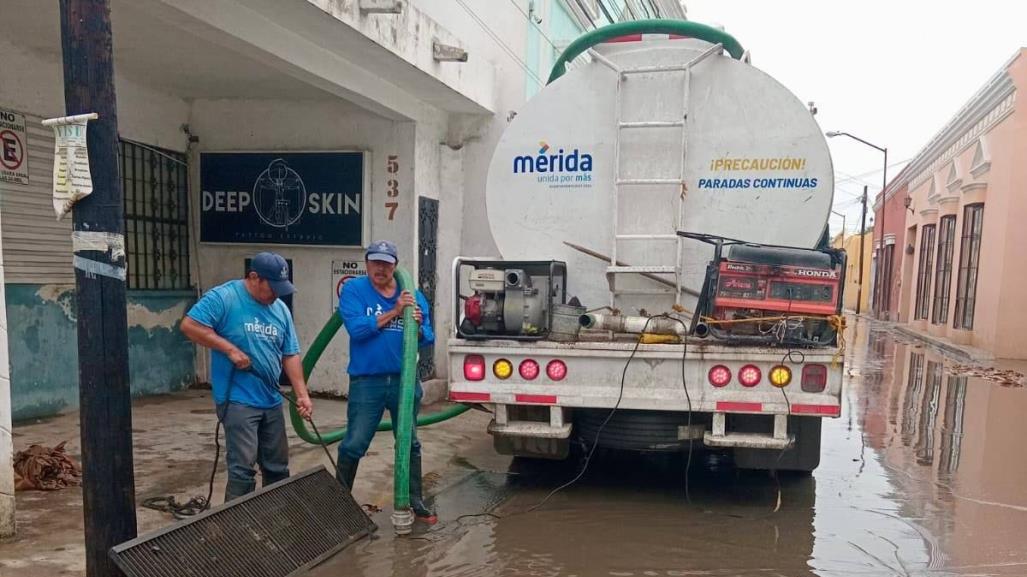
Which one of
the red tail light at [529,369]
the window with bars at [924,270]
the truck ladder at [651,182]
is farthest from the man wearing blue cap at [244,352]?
the window with bars at [924,270]

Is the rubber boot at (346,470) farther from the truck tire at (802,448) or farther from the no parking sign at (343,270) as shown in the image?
the no parking sign at (343,270)

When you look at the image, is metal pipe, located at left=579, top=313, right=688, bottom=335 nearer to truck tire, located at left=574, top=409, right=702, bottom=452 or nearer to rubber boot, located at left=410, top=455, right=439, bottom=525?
truck tire, located at left=574, top=409, right=702, bottom=452

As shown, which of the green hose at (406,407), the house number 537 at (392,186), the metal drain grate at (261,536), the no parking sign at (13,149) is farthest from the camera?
the house number 537 at (392,186)

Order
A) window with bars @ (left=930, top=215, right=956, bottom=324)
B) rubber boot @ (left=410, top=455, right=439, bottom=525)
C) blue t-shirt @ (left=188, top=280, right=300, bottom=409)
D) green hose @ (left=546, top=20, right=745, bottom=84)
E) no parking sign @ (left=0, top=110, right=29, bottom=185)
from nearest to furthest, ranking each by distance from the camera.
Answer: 1. blue t-shirt @ (left=188, top=280, right=300, bottom=409)
2. rubber boot @ (left=410, top=455, right=439, bottom=525)
3. green hose @ (left=546, top=20, right=745, bottom=84)
4. no parking sign @ (left=0, top=110, right=29, bottom=185)
5. window with bars @ (left=930, top=215, right=956, bottom=324)

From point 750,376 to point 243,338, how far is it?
9.32ft

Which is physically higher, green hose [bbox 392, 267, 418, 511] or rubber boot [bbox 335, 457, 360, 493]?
green hose [bbox 392, 267, 418, 511]

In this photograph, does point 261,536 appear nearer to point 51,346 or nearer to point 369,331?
point 369,331

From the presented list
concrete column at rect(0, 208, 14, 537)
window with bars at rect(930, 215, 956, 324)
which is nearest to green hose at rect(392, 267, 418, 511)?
concrete column at rect(0, 208, 14, 537)

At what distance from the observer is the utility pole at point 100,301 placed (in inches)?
115

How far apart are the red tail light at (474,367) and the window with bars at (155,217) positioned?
179 inches

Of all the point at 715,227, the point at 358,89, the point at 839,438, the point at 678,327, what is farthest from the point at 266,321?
the point at 839,438

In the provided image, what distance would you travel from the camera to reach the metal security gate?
7.94 meters

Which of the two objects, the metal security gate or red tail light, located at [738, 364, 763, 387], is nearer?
red tail light, located at [738, 364, 763, 387]

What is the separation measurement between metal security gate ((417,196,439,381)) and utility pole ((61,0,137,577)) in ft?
15.7
